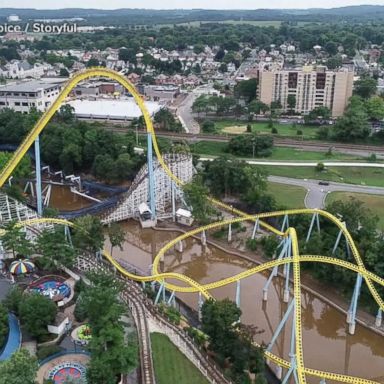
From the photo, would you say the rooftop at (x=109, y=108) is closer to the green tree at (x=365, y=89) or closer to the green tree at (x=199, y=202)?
the green tree at (x=365, y=89)

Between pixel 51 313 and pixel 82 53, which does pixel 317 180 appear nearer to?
pixel 51 313

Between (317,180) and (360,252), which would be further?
(317,180)

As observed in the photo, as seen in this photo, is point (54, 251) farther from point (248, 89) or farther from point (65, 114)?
point (248, 89)

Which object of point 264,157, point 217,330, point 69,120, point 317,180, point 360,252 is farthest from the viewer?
point 69,120

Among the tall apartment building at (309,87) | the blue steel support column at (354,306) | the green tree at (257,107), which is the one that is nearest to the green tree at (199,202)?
the blue steel support column at (354,306)

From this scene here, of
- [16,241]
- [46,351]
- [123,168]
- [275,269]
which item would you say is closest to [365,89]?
[123,168]

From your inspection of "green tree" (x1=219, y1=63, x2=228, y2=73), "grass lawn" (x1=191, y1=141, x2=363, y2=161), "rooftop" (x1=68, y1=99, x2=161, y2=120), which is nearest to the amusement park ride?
"grass lawn" (x1=191, y1=141, x2=363, y2=161)

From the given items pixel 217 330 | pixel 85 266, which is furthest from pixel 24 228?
pixel 217 330
